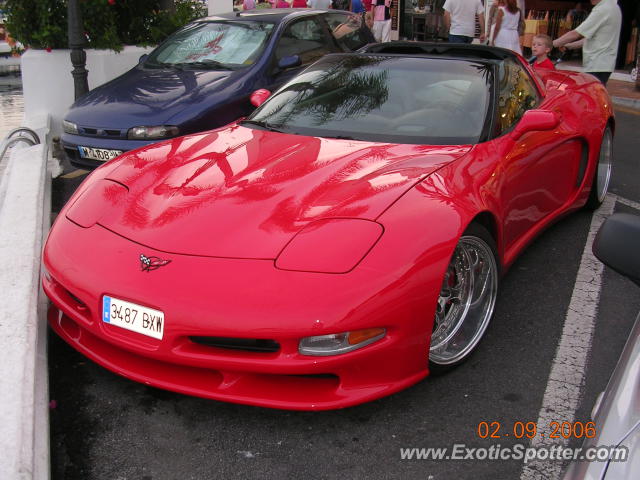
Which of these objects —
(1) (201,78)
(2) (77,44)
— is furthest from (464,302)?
(2) (77,44)

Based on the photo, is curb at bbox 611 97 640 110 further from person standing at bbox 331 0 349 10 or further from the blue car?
person standing at bbox 331 0 349 10

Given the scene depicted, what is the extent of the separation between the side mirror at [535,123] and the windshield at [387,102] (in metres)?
0.20

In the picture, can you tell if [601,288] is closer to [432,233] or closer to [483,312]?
[483,312]

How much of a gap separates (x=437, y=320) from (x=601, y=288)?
155 cm

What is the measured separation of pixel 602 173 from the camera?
5266mm

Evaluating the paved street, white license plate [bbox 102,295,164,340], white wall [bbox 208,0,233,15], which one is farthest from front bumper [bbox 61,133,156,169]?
white wall [bbox 208,0,233,15]

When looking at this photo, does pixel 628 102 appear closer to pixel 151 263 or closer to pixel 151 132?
pixel 151 132

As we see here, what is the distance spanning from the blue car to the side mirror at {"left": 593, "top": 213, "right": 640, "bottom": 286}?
177 inches

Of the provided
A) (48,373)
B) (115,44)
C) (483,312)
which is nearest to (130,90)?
(115,44)

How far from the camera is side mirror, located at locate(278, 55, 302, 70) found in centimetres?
690

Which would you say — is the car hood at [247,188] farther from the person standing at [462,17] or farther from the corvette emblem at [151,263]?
the person standing at [462,17]

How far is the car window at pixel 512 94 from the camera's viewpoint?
3807 millimetres
